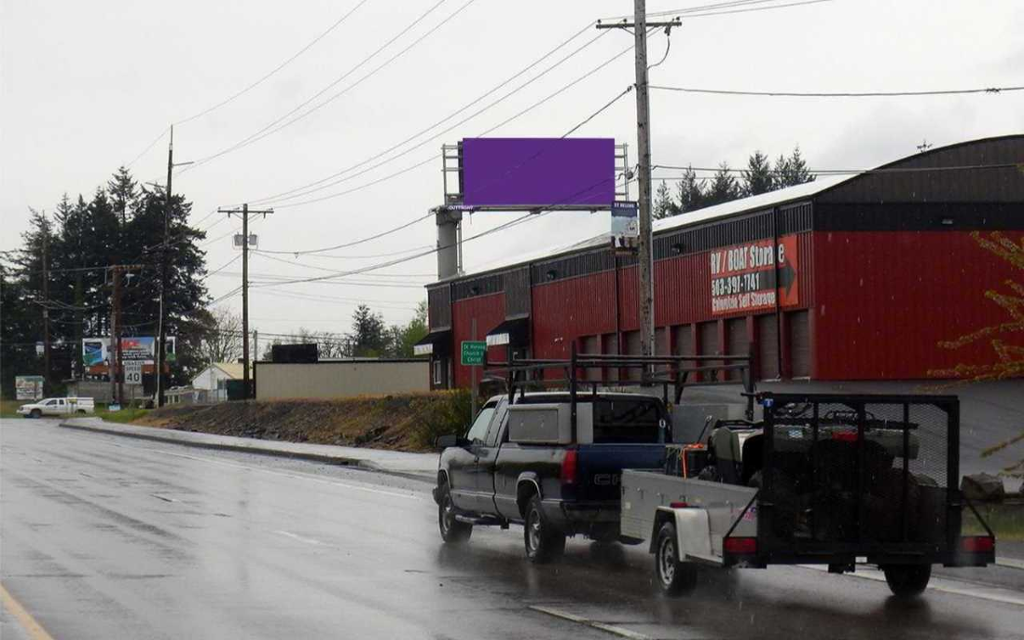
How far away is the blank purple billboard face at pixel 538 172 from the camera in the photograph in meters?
67.1

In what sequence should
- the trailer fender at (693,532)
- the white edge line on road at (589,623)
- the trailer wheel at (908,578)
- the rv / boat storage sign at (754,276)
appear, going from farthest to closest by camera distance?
the rv / boat storage sign at (754,276) < the trailer wheel at (908,578) < the trailer fender at (693,532) < the white edge line on road at (589,623)

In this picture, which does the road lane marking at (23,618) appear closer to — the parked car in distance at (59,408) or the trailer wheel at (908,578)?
the trailer wheel at (908,578)

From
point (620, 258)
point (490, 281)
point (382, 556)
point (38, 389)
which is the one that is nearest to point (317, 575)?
point (382, 556)

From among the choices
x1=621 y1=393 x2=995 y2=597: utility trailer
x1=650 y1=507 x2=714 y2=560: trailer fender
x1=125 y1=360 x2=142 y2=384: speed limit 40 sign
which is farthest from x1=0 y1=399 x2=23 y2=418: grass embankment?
x1=621 y1=393 x2=995 y2=597: utility trailer

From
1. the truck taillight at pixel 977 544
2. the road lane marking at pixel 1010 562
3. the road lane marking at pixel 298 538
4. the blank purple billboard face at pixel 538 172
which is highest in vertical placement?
the blank purple billboard face at pixel 538 172

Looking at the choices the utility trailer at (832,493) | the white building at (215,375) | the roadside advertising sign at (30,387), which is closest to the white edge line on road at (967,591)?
the utility trailer at (832,493)

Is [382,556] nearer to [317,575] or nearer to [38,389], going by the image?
[317,575]

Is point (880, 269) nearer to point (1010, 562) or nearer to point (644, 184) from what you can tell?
point (644, 184)

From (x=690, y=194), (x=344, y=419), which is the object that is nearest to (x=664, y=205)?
(x=690, y=194)

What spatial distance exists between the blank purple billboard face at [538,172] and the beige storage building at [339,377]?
15856mm

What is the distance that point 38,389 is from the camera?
5295 inches

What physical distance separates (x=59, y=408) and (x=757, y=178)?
5790 centimetres

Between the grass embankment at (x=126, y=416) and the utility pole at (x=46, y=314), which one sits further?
the utility pole at (x=46, y=314)

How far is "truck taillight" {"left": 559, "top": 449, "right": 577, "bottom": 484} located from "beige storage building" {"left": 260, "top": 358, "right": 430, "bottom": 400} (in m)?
64.5
